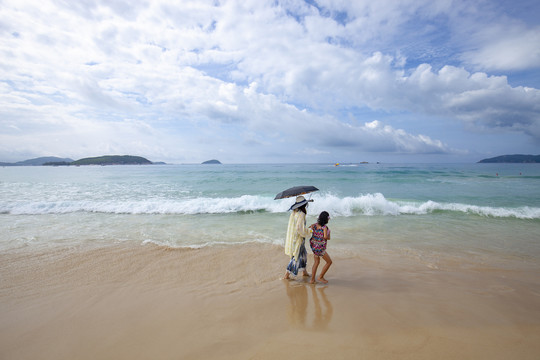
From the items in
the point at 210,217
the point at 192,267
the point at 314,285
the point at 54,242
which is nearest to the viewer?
the point at 314,285

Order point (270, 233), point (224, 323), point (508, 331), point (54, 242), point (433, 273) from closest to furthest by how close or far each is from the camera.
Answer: point (508, 331) < point (224, 323) < point (433, 273) < point (54, 242) < point (270, 233)

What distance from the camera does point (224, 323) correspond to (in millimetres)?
3818

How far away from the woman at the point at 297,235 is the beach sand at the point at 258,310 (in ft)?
1.35

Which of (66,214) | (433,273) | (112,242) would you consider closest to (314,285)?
(433,273)

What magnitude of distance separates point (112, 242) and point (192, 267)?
3.83 metres

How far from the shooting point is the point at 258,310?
4188 mm

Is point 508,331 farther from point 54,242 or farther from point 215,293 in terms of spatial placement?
point 54,242

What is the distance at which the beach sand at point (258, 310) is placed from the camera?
328 centimetres

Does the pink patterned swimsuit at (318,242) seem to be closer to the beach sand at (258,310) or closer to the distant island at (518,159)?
the beach sand at (258,310)

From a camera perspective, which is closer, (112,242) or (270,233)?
(112,242)

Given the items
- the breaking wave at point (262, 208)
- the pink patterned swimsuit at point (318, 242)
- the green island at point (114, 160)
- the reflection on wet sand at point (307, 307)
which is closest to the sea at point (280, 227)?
the breaking wave at point (262, 208)

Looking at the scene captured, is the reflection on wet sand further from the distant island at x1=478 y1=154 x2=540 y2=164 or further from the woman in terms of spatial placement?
the distant island at x1=478 y1=154 x2=540 y2=164

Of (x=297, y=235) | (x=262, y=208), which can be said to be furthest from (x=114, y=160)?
(x=297, y=235)

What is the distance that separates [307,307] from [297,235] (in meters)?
1.41
